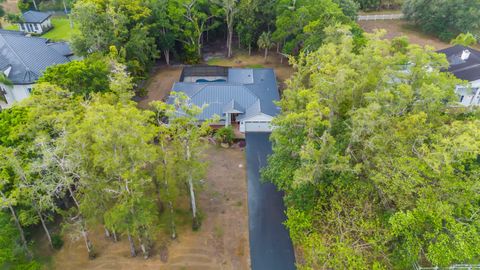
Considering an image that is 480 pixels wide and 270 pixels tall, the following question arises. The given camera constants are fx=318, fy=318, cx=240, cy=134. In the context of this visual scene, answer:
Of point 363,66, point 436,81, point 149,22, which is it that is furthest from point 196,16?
point 436,81

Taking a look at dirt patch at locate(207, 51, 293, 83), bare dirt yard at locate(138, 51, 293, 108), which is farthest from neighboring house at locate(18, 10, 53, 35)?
dirt patch at locate(207, 51, 293, 83)

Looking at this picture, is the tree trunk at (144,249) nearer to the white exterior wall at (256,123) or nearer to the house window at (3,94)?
the white exterior wall at (256,123)

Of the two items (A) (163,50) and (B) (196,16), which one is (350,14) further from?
(A) (163,50)

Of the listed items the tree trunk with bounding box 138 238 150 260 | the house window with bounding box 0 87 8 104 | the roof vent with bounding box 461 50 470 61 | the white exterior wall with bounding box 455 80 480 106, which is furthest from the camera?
the roof vent with bounding box 461 50 470 61

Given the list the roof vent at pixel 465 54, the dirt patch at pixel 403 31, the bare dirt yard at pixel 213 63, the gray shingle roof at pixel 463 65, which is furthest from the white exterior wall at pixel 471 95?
the bare dirt yard at pixel 213 63

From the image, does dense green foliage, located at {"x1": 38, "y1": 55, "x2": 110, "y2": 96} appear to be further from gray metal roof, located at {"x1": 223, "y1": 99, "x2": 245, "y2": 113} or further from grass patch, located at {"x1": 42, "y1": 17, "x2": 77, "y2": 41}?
grass patch, located at {"x1": 42, "y1": 17, "x2": 77, "y2": 41}

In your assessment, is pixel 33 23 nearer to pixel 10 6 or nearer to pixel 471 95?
pixel 10 6
